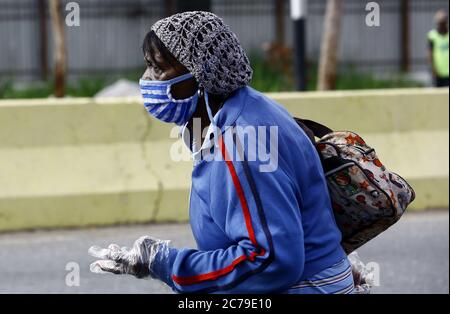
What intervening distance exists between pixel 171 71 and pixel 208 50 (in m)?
0.17

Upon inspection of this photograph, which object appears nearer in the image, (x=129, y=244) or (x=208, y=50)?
(x=208, y=50)

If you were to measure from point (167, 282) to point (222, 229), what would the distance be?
0.23 metres

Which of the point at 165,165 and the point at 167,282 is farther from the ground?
the point at 167,282

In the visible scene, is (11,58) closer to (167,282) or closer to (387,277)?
(387,277)

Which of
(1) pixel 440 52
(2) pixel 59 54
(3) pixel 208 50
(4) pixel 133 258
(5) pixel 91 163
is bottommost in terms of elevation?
→ (1) pixel 440 52

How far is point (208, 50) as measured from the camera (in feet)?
9.66

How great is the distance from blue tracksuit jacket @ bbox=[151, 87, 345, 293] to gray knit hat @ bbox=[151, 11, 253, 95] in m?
0.06

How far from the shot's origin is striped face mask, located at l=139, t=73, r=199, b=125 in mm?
3088

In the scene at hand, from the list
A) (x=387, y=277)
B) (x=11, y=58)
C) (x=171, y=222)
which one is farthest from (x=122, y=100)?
(x=11, y=58)

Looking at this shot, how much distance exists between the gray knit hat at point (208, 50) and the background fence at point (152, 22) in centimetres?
1830

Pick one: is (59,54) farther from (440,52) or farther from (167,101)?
(167,101)

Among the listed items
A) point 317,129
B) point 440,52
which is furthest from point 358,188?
point 440,52

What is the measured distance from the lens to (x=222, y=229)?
9.57 ft

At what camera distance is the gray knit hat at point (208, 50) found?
2.95m
